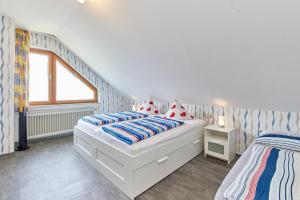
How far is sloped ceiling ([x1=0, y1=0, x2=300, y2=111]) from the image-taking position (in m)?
1.60

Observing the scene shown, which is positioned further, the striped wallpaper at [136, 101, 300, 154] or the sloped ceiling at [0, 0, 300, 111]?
the striped wallpaper at [136, 101, 300, 154]

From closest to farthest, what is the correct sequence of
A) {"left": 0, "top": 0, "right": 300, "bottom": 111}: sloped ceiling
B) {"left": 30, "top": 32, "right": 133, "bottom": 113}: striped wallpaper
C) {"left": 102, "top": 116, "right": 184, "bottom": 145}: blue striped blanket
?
1. {"left": 0, "top": 0, "right": 300, "bottom": 111}: sloped ceiling
2. {"left": 102, "top": 116, "right": 184, "bottom": 145}: blue striped blanket
3. {"left": 30, "top": 32, "right": 133, "bottom": 113}: striped wallpaper

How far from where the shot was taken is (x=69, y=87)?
13.8 ft

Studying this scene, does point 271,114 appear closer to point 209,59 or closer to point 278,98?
point 278,98

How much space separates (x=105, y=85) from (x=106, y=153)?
9.29 ft

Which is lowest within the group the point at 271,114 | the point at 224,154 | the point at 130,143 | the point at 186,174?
the point at 186,174

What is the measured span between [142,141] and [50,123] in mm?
2681

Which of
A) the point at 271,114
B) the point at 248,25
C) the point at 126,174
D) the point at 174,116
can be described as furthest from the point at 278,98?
the point at 126,174

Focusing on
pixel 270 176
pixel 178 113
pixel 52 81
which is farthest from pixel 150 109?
pixel 270 176

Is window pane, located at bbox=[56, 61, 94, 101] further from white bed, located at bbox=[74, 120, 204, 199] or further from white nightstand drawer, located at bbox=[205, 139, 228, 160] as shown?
white nightstand drawer, located at bbox=[205, 139, 228, 160]

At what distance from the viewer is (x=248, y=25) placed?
1620 millimetres

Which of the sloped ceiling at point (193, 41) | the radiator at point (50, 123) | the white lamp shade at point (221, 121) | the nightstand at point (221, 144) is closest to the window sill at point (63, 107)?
the radiator at point (50, 123)

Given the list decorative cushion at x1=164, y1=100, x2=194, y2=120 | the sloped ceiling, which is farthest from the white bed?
the sloped ceiling

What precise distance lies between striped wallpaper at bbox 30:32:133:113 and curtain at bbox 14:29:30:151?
0.31m
